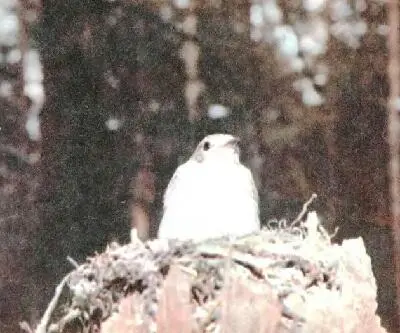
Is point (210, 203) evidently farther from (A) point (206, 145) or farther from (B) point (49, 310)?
(B) point (49, 310)

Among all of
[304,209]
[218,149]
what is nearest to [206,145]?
[218,149]

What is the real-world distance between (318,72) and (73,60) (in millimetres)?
616

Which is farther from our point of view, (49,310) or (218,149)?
(218,149)

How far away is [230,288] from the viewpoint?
1778 millimetres

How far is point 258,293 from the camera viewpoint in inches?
69.1

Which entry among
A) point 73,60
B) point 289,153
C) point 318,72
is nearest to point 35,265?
point 73,60

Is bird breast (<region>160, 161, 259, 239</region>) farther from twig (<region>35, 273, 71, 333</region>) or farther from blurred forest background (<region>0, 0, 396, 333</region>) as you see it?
twig (<region>35, 273, 71, 333</region>)

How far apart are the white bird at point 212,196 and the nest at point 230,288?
0.26 m

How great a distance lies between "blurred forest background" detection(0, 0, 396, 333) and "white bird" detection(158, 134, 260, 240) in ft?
0.30

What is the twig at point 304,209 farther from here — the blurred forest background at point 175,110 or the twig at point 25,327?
the twig at point 25,327

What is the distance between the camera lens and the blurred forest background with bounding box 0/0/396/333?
7.75ft

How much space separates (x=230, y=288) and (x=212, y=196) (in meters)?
0.53

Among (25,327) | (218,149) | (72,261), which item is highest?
(218,149)

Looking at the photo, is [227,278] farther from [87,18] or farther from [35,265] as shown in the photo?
[87,18]
